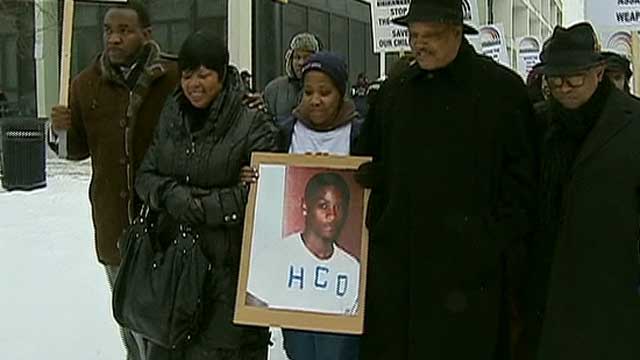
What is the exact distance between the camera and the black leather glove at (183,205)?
152 inches

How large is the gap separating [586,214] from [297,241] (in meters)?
1.26

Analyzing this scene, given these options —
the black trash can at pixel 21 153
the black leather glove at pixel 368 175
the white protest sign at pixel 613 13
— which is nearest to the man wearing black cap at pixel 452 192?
the black leather glove at pixel 368 175

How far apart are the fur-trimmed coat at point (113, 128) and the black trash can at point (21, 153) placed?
10004 millimetres

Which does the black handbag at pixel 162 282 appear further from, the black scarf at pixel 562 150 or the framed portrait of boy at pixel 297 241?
the black scarf at pixel 562 150

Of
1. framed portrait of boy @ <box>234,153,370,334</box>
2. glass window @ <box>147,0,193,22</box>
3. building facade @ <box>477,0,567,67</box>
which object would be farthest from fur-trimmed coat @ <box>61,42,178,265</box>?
building facade @ <box>477,0,567,67</box>

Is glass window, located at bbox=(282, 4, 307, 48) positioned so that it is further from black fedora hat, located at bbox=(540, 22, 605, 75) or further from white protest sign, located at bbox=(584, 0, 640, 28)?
black fedora hat, located at bbox=(540, 22, 605, 75)

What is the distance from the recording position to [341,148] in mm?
4199

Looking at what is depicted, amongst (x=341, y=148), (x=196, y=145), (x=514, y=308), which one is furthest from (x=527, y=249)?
(x=196, y=145)

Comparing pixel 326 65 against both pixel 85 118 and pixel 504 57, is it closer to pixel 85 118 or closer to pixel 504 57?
pixel 85 118

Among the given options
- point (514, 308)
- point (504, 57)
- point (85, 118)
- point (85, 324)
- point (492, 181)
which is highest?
point (504, 57)

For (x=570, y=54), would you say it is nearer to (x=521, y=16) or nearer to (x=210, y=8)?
(x=210, y=8)

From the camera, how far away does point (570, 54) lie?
131 inches

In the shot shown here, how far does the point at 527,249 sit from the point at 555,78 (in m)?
0.62

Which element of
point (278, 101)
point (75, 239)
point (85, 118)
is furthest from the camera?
point (75, 239)
